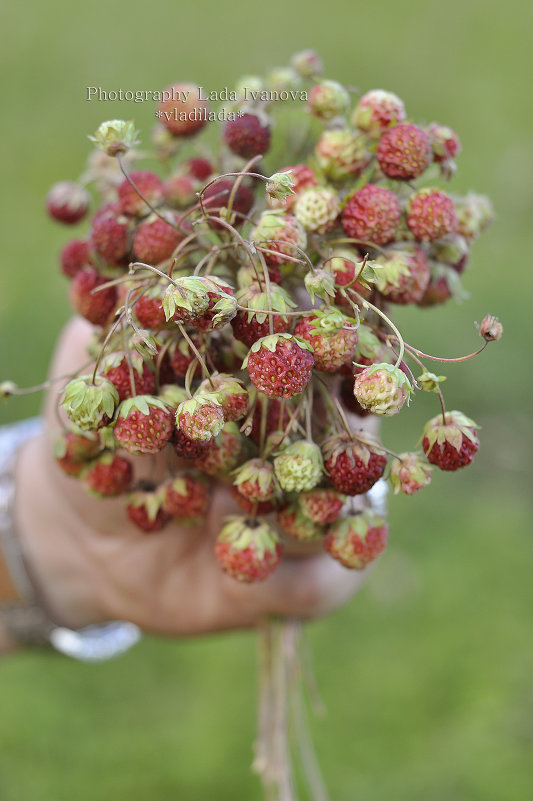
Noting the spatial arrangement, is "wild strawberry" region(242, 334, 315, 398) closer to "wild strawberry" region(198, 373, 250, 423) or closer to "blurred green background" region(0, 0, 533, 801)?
"wild strawberry" region(198, 373, 250, 423)

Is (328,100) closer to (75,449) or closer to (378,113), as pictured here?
(378,113)

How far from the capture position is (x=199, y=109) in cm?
69

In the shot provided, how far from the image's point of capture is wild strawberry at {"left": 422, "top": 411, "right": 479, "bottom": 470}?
1.82 feet

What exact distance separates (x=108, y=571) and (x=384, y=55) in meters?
2.87

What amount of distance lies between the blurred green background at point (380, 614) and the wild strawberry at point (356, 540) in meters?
0.61

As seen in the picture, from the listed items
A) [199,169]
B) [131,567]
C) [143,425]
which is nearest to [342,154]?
[199,169]

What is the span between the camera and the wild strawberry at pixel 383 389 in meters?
0.48

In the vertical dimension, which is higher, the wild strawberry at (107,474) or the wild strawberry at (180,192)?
the wild strawberry at (180,192)

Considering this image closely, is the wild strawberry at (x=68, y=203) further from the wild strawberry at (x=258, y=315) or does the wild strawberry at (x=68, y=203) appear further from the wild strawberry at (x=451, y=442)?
the wild strawberry at (x=451, y=442)

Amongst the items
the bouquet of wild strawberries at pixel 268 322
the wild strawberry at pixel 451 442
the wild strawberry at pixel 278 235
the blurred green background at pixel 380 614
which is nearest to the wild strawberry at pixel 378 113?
the bouquet of wild strawberries at pixel 268 322

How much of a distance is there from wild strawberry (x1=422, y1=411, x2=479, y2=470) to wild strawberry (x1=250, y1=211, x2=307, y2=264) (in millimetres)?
147

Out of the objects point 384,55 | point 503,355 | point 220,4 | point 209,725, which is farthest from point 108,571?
point 220,4

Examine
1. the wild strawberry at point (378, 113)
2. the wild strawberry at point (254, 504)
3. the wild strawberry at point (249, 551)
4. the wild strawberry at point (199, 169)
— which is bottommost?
the wild strawberry at point (249, 551)

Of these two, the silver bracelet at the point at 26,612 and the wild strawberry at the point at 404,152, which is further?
the silver bracelet at the point at 26,612
